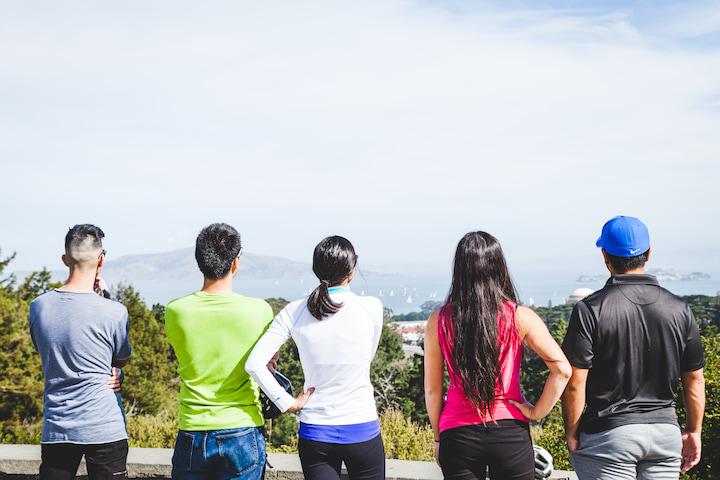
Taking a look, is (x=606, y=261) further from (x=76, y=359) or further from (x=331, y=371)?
(x=76, y=359)

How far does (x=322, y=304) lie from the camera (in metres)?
3.05

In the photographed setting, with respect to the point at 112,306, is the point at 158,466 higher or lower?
lower

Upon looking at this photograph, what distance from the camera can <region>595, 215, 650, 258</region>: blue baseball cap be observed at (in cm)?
311

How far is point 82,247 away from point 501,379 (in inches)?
82.5

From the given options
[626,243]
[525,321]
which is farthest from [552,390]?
[626,243]

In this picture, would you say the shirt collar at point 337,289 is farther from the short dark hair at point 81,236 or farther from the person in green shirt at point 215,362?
the short dark hair at point 81,236

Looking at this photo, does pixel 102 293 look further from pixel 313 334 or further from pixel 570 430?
pixel 570 430

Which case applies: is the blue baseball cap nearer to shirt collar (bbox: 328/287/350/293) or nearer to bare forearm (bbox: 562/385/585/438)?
bare forearm (bbox: 562/385/585/438)

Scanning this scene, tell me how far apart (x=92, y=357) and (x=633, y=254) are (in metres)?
2.61

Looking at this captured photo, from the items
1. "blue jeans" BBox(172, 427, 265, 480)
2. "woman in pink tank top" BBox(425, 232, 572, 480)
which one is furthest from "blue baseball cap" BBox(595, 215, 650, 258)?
"blue jeans" BBox(172, 427, 265, 480)

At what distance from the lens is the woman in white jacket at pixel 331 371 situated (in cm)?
306

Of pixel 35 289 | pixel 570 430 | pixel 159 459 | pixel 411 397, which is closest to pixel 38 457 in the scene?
pixel 159 459

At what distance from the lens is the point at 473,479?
2955 millimetres

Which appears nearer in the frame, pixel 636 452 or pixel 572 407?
pixel 636 452
